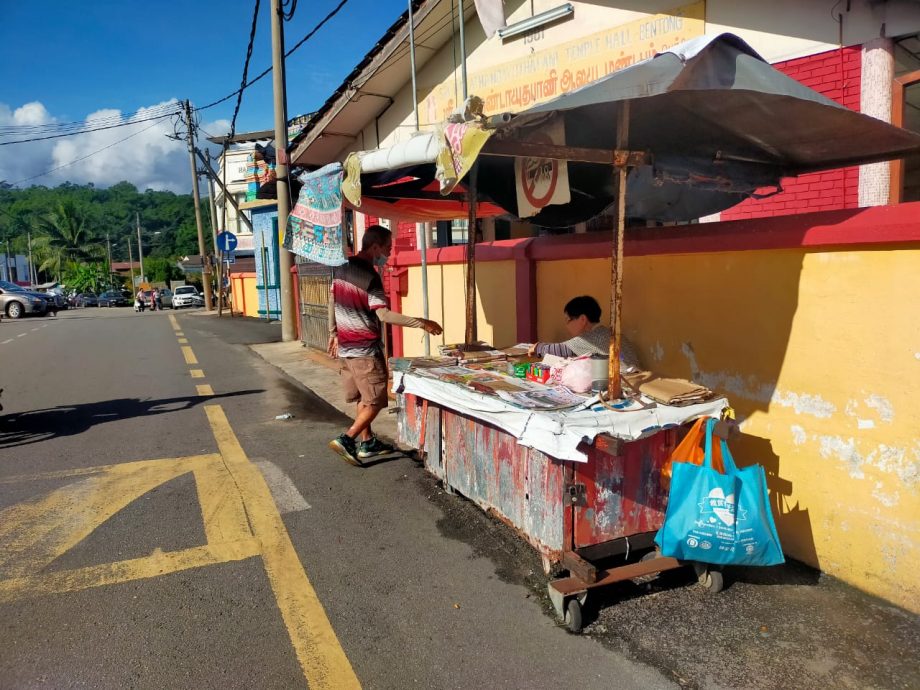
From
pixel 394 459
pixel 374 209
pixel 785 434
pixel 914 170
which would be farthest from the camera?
pixel 914 170

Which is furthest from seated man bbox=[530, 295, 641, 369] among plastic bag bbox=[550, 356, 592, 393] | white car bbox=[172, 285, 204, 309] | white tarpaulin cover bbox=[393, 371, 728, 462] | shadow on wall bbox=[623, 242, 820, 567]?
white car bbox=[172, 285, 204, 309]

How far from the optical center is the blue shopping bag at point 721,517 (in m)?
3.06

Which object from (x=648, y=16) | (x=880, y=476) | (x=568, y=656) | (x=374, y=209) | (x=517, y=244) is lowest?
(x=568, y=656)

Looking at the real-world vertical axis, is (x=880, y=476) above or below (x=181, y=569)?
above

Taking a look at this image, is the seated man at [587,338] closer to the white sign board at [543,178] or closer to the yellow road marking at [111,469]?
the white sign board at [543,178]

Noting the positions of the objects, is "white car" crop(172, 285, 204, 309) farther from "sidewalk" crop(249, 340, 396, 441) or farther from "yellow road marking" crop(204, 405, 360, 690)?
"yellow road marking" crop(204, 405, 360, 690)

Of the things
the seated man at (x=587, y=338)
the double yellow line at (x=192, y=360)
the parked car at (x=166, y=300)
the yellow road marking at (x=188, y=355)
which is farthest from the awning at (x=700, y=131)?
the parked car at (x=166, y=300)

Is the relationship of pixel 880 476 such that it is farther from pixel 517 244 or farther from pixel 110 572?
pixel 110 572

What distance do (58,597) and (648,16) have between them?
682 cm

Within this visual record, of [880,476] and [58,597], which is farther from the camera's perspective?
[58,597]

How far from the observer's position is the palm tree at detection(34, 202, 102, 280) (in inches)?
2525

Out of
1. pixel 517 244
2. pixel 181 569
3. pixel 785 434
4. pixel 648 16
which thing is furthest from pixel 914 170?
pixel 181 569

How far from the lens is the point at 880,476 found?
311cm

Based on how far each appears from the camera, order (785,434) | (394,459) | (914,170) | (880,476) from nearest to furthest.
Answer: (880,476) < (785,434) < (394,459) < (914,170)
